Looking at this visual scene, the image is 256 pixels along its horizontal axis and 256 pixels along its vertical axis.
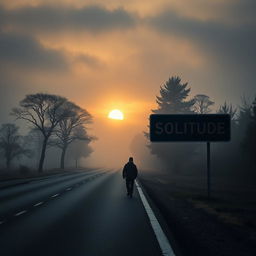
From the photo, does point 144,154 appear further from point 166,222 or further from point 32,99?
point 166,222

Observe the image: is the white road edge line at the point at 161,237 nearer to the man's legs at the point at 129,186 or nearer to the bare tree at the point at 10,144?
the man's legs at the point at 129,186

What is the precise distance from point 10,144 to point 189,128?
2584 inches

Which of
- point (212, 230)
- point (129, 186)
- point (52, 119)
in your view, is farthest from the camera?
point (52, 119)

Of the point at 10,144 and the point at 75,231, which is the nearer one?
the point at 75,231

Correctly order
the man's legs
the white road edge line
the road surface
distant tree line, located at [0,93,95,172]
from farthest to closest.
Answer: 1. distant tree line, located at [0,93,95,172]
2. the man's legs
3. the road surface
4. the white road edge line

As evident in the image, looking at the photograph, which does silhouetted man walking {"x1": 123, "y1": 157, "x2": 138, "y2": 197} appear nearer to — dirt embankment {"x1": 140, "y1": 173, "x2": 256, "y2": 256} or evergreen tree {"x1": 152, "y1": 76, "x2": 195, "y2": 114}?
dirt embankment {"x1": 140, "y1": 173, "x2": 256, "y2": 256}

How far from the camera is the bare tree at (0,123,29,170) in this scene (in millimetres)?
79750

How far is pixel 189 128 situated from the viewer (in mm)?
19859

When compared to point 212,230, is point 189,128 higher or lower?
higher

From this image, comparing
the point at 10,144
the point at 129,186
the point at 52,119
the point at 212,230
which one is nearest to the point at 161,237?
the point at 212,230

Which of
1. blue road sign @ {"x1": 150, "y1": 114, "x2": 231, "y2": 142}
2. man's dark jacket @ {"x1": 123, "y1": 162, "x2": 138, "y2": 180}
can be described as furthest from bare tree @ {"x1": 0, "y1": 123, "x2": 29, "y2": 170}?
blue road sign @ {"x1": 150, "y1": 114, "x2": 231, "y2": 142}

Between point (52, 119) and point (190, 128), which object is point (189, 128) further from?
point (52, 119)

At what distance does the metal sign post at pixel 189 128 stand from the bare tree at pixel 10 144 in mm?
63281

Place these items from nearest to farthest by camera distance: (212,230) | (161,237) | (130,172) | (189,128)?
(161,237) → (212,230) → (189,128) → (130,172)
